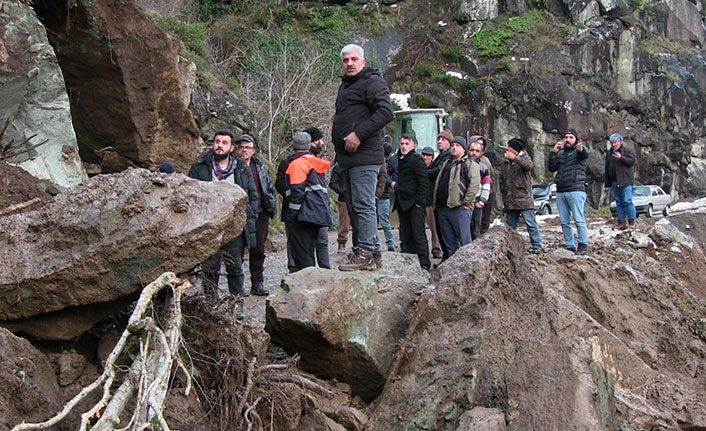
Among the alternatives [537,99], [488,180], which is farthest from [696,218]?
[537,99]

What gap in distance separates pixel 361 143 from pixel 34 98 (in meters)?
4.48

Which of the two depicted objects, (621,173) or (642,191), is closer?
(621,173)

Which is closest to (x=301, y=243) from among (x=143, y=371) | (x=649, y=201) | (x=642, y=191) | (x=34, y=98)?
(x=143, y=371)

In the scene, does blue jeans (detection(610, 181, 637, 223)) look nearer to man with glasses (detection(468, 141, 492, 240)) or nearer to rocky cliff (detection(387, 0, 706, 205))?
man with glasses (detection(468, 141, 492, 240))

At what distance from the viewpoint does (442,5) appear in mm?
35562

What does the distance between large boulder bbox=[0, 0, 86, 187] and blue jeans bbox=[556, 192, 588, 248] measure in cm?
641

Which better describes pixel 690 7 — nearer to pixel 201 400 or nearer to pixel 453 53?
pixel 453 53

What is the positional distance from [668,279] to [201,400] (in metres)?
7.04

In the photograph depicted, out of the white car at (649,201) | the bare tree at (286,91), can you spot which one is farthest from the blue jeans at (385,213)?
the white car at (649,201)

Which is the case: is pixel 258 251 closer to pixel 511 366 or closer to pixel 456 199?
pixel 456 199

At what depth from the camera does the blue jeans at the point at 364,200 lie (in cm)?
596

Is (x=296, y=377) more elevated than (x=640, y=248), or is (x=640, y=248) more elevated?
(x=296, y=377)

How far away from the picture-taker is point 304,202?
6574 millimetres

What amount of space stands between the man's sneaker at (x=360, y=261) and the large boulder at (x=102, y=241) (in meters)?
1.70
